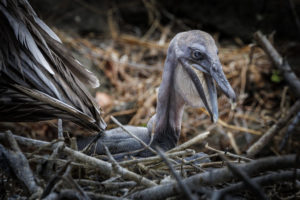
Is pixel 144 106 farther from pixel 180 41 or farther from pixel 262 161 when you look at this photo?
pixel 262 161

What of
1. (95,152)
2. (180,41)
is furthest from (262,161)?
(95,152)

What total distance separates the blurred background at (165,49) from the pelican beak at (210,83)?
28.6 inches

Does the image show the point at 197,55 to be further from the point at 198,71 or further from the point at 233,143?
the point at 233,143

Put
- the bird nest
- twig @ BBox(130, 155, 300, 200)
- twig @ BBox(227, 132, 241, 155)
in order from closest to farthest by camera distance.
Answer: twig @ BBox(130, 155, 300, 200) → the bird nest → twig @ BBox(227, 132, 241, 155)

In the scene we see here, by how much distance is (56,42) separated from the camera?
2.04 meters

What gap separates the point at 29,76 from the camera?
1789 mm

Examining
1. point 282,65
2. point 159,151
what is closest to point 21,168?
point 159,151

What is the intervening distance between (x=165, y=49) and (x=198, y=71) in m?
2.31

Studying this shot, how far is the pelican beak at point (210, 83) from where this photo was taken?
1.87m

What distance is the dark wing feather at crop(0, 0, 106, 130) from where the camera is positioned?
1747mm

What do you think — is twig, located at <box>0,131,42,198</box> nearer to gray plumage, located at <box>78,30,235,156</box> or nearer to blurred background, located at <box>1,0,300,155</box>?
gray plumage, located at <box>78,30,235,156</box>

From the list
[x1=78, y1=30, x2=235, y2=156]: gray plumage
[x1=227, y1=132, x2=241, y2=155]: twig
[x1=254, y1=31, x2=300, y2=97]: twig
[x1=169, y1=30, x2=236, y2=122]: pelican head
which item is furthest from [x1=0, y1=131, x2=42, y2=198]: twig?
[x1=254, y1=31, x2=300, y2=97]: twig

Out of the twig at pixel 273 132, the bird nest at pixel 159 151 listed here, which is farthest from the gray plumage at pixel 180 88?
the twig at pixel 273 132

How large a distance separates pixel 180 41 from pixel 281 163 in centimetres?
97
